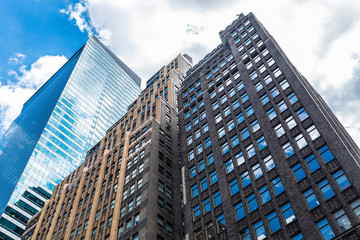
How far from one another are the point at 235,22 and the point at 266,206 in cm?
5131

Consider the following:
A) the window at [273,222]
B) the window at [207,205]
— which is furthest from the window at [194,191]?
the window at [273,222]

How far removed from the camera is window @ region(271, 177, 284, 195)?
4183 cm

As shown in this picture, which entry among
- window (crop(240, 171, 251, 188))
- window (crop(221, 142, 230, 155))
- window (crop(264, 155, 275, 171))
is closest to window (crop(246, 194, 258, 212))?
window (crop(240, 171, 251, 188))

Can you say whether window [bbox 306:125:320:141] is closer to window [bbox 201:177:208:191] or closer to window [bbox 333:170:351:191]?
window [bbox 333:170:351:191]

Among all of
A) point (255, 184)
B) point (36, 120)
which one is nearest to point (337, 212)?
point (255, 184)

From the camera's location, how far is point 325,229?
34875 mm

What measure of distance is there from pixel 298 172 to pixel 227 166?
1218 centimetres

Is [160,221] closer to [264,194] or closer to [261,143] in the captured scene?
[264,194]

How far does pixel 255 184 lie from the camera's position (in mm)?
45000

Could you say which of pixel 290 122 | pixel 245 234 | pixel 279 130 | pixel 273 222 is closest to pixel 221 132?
pixel 279 130

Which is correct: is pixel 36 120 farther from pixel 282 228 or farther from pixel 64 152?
pixel 282 228

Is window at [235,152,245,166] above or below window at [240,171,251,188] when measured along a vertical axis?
above

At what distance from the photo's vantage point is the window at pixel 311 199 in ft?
123

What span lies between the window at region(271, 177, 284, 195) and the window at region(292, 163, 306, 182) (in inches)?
83.2
